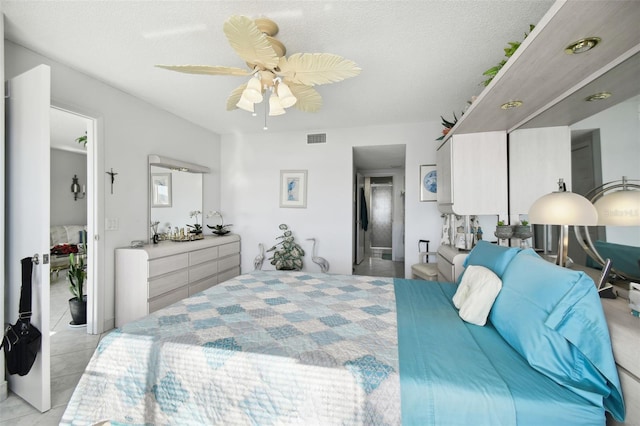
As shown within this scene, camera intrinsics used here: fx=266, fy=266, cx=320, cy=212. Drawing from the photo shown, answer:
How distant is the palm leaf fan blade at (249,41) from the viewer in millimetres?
1250

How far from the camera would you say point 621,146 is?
129 centimetres

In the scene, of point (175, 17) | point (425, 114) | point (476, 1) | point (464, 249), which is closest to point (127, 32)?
point (175, 17)

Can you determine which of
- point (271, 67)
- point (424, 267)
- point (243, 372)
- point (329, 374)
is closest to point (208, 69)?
point (271, 67)

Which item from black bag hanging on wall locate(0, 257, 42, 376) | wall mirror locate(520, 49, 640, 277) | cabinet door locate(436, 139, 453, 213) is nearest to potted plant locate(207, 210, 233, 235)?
black bag hanging on wall locate(0, 257, 42, 376)

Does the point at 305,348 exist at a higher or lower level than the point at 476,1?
lower

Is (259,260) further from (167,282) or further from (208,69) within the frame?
(208,69)

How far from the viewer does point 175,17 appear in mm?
1762

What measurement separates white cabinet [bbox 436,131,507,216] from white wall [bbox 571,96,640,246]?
1.16 m

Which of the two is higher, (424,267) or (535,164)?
(535,164)

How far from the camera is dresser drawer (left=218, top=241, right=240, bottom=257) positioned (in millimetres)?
3974

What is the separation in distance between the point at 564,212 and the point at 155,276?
11.4 ft

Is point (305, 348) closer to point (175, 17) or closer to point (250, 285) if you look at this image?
point (250, 285)

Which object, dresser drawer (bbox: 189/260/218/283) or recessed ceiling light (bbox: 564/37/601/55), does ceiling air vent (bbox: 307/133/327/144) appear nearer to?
dresser drawer (bbox: 189/260/218/283)

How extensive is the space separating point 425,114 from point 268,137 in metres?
2.46
